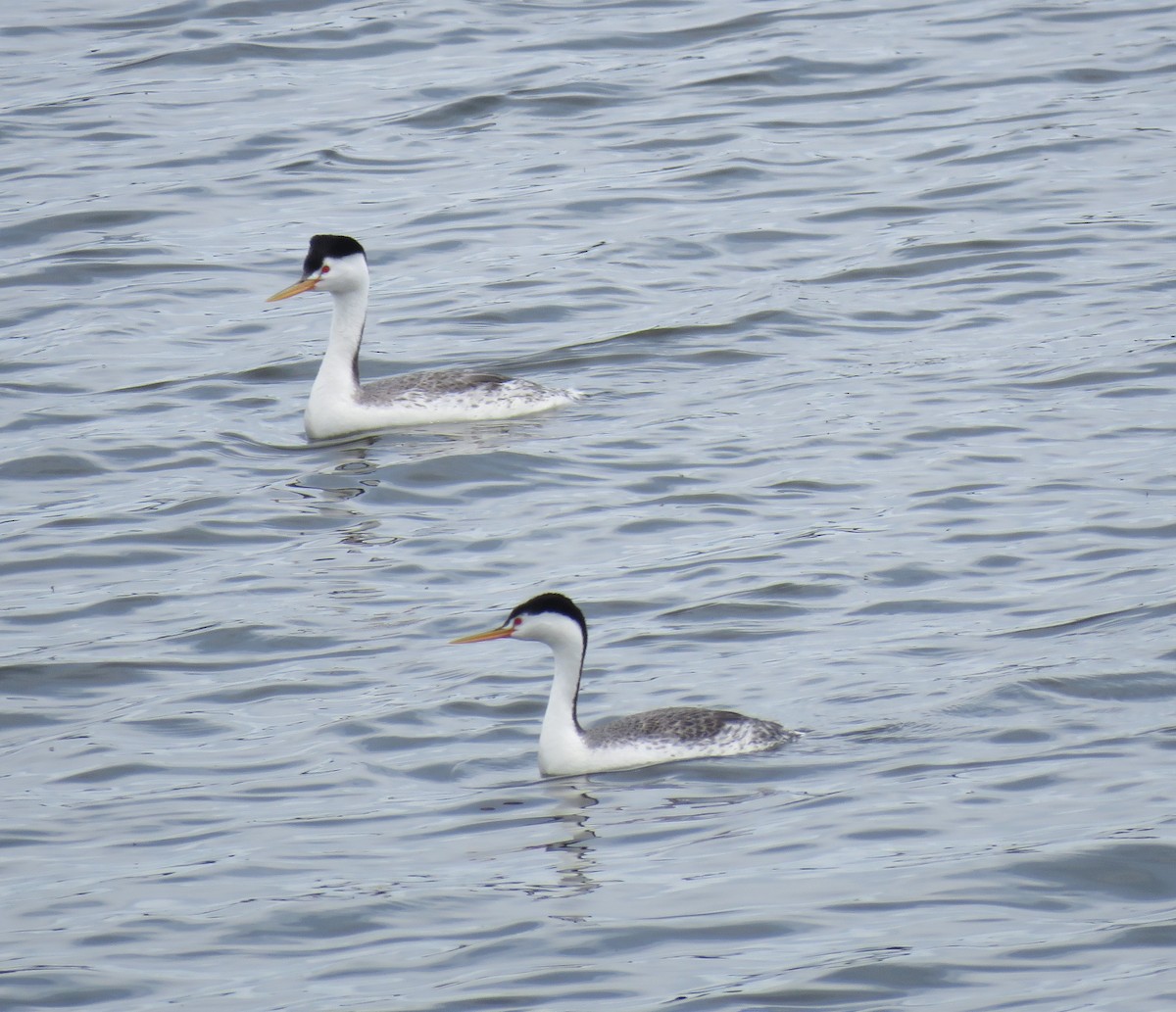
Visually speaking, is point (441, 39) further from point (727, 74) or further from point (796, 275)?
point (796, 275)

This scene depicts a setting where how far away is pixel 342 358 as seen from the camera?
645 inches

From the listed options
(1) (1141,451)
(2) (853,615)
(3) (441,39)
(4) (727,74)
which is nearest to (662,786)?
(2) (853,615)

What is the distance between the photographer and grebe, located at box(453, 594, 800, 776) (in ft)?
32.9

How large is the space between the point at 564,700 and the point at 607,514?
12.5 feet

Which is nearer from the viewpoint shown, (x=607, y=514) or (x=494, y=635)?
(x=494, y=635)

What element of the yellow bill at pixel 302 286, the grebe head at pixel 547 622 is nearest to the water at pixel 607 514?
the grebe head at pixel 547 622

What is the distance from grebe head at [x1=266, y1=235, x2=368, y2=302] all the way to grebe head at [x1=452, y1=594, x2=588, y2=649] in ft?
21.5

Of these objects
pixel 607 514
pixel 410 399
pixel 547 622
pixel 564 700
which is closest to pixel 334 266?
pixel 410 399

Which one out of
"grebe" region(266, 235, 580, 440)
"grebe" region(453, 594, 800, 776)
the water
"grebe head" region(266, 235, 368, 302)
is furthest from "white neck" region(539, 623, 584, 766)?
"grebe head" region(266, 235, 368, 302)

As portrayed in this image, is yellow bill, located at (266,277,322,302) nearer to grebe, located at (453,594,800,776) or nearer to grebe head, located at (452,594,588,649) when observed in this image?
grebe head, located at (452,594,588,649)

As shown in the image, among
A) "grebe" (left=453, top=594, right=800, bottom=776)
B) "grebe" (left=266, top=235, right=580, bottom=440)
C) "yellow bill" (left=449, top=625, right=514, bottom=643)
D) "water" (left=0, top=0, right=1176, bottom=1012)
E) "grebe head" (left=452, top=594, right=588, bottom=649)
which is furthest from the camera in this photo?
"grebe" (left=266, top=235, right=580, bottom=440)

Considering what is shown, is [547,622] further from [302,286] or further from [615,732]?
[302,286]

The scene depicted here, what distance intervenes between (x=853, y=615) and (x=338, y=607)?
110 inches

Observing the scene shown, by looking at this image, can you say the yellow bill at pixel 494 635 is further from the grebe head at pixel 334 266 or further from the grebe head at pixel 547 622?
the grebe head at pixel 334 266
